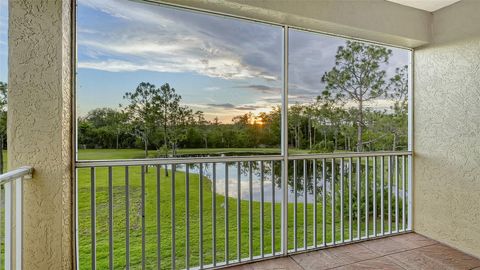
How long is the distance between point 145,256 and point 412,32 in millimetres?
3498

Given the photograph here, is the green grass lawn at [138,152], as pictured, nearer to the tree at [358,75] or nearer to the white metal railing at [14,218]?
the white metal railing at [14,218]

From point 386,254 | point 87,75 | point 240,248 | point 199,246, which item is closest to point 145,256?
point 199,246

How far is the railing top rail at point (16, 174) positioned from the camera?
1.32m

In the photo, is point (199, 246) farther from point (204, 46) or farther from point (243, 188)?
point (204, 46)

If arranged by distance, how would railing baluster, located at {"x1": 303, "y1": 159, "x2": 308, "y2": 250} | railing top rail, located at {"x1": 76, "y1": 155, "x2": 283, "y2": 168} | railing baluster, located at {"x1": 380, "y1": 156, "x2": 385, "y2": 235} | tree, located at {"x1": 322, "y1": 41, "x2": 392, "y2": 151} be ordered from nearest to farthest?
railing top rail, located at {"x1": 76, "y1": 155, "x2": 283, "y2": 168}, railing baluster, located at {"x1": 303, "y1": 159, "x2": 308, "y2": 250}, tree, located at {"x1": 322, "y1": 41, "x2": 392, "y2": 151}, railing baluster, located at {"x1": 380, "y1": 156, "x2": 385, "y2": 235}

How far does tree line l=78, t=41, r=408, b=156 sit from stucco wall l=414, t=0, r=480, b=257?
23cm

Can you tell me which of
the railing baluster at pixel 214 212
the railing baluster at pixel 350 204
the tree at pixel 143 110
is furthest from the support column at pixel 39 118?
the railing baluster at pixel 350 204

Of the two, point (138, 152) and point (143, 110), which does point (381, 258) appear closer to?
point (138, 152)

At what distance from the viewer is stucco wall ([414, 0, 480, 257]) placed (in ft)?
8.15

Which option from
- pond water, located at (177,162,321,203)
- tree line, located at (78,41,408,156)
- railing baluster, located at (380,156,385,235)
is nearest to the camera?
tree line, located at (78,41,408,156)

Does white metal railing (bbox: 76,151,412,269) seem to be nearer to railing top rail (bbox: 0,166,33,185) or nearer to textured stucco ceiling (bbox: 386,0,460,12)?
railing top rail (bbox: 0,166,33,185)

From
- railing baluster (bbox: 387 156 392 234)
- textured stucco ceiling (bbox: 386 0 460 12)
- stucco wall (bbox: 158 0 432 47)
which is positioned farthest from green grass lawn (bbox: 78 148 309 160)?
textured stucco ceiling (bbox: 386 0 460 12)

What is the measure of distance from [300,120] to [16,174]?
2.25 meters

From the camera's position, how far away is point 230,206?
8.21ft
